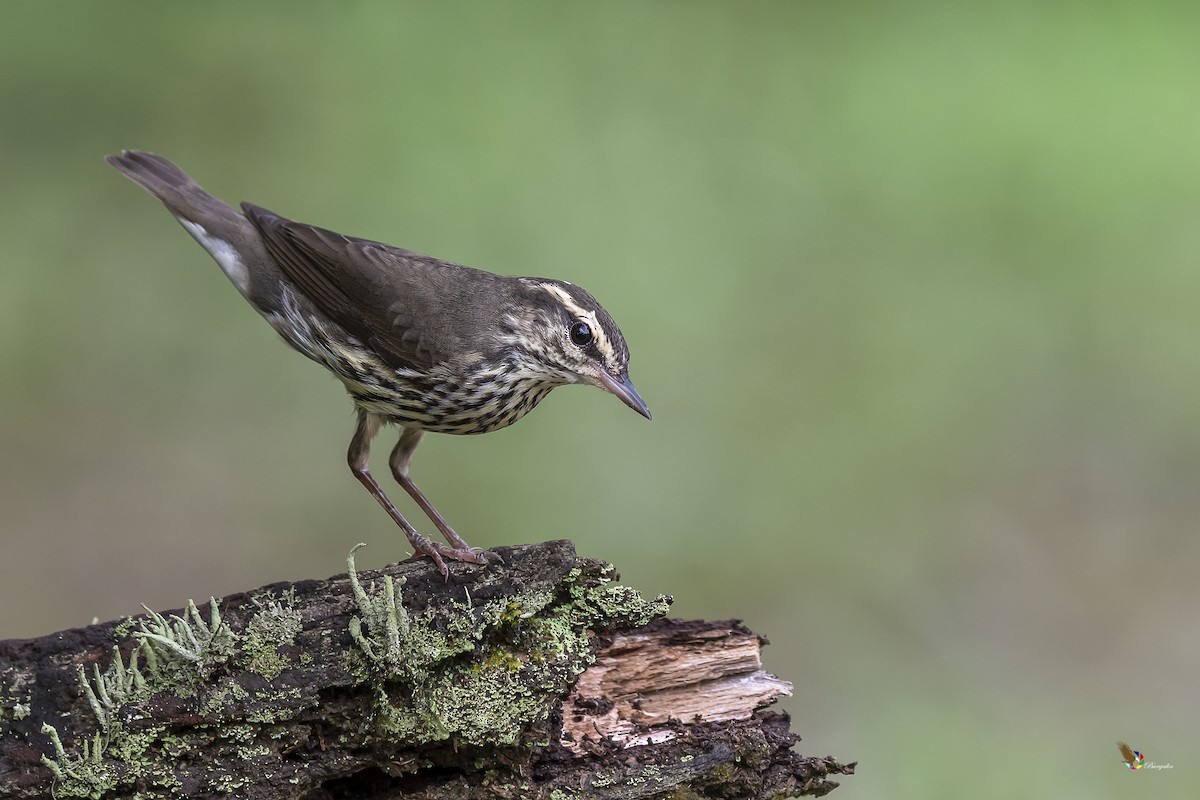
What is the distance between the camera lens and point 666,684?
440 centimetres

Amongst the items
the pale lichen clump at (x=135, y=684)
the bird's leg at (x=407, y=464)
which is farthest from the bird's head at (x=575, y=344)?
the pale lichen clump at (x=135, y=684)

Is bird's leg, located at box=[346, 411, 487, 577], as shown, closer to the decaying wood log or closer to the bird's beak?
the bird's beak

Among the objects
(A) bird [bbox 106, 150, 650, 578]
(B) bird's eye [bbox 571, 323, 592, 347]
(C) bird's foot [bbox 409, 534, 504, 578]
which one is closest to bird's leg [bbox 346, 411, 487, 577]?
(A) bird [bbox 106, 150, 650, 578]

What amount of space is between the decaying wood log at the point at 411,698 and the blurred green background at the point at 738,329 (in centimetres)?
327

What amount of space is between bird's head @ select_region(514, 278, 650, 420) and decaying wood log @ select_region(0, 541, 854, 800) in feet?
4.21

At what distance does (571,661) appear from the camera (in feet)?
13.9

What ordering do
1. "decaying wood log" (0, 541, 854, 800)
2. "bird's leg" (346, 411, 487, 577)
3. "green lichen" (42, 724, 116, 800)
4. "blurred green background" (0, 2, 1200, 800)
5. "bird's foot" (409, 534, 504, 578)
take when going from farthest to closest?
"blurred green background" (0, 2, 1200, 800), "bird's leg" (346, 411, 487, 577), "bird's foot" (409, 534, 504, 578), "decaying wood log" (0, 541, 854, 800), "green lichen" (42, 724, 116, 800)

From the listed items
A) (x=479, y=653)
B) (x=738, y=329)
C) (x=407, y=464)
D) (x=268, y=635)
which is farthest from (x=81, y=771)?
(x=738, y=329)

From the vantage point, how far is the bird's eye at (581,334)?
18.1 feet

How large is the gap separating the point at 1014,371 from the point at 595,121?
400 cm

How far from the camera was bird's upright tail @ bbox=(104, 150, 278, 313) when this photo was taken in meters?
6.36

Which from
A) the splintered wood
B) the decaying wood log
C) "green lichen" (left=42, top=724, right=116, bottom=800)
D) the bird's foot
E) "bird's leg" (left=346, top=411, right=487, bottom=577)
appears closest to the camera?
"green lichen" (left=42, top=724, right=116, bottom=800)

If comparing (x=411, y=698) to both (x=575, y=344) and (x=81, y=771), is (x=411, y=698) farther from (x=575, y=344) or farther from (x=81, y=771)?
(x=575, y=344)

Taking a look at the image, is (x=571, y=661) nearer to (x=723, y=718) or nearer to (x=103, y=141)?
(x=723, y=718)
